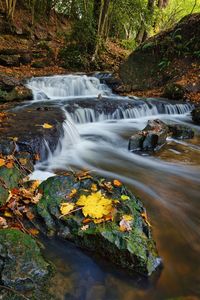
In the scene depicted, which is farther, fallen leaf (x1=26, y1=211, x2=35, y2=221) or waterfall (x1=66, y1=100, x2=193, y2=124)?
waterfall (x1=66, y1=100, x2=193, y2=124)

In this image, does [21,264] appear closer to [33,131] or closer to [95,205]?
[95,205]

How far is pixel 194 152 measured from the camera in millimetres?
6156

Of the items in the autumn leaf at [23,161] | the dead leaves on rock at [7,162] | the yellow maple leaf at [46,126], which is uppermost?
the dead leaves on rock at [7,162]

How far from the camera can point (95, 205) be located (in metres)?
3.12

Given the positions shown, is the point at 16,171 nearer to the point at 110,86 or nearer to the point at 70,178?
the point at 70,178

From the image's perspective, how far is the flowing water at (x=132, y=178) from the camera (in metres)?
2.56

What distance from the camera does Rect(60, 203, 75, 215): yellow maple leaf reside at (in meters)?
3.09

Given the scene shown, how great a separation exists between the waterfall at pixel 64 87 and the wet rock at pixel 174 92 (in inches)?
84.3

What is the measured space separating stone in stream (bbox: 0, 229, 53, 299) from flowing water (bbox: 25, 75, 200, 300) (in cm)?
15

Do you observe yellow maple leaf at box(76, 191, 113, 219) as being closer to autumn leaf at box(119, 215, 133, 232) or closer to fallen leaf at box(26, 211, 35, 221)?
autumn leaf at box(119, 215, 133, 232)

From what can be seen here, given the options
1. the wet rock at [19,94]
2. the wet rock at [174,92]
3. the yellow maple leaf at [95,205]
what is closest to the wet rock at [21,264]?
Result: the yellow maple leaf at [95,205]

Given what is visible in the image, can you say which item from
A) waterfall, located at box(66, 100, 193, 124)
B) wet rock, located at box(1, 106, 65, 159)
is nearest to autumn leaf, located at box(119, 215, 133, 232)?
wet rock, located at box(1, 106, 65, 159)

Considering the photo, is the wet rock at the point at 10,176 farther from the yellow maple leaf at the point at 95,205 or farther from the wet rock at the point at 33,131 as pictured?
the yellow maple leaf at the point at 95,205

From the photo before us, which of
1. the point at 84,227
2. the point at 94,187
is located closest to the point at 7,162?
the point at 94,187
